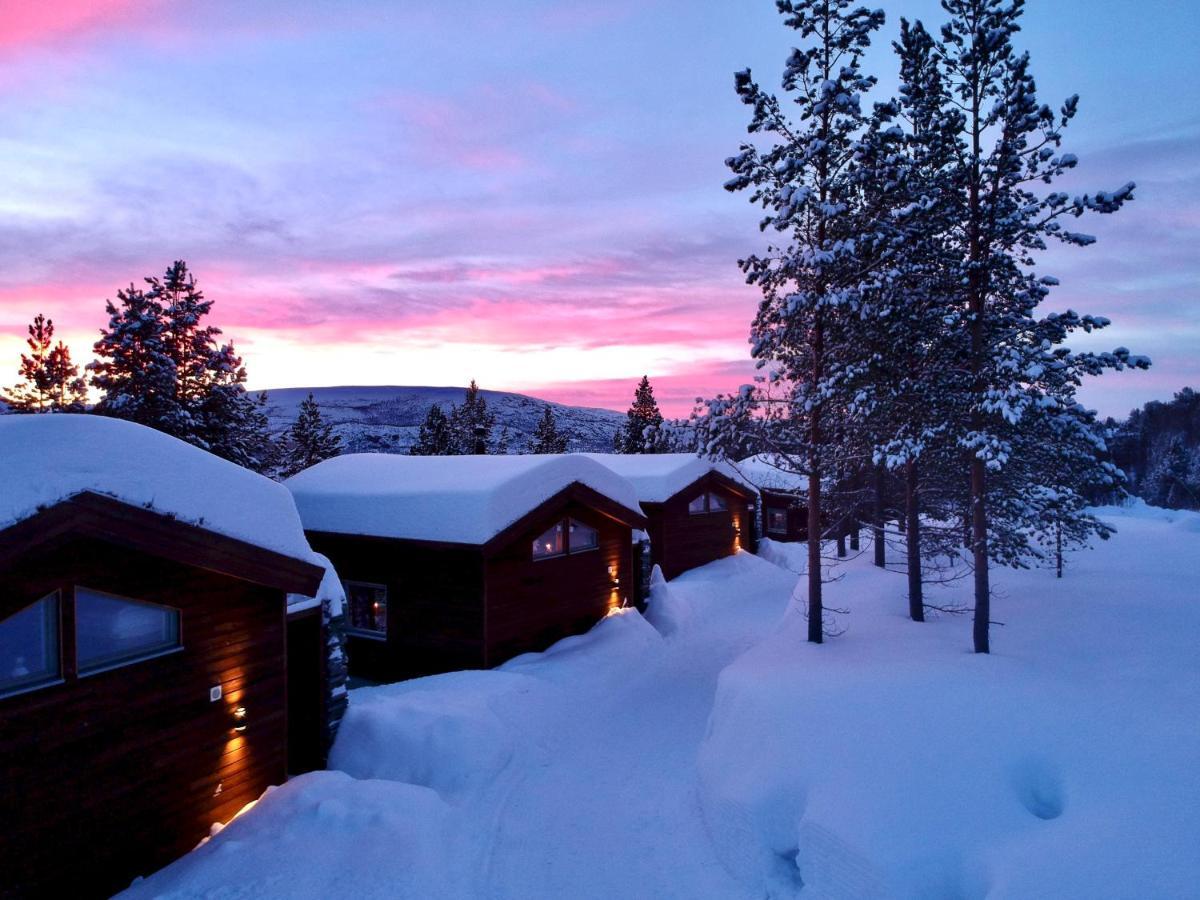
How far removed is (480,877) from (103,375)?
2729 centimetres

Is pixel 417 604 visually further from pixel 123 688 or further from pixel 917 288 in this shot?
pixel 917 288

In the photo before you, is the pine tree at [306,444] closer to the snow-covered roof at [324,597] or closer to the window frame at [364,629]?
the window frame at [364,629]

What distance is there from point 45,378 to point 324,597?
107 feet

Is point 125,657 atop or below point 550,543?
atop

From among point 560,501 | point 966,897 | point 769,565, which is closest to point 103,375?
point 560,501

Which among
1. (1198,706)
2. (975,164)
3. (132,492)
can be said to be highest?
(975,164)

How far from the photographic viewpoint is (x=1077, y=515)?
14867 mm

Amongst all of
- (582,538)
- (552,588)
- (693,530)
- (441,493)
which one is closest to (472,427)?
(693,530)

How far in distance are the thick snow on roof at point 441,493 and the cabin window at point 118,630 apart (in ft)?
21.4

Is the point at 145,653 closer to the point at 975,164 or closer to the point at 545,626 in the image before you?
the point at 545,626

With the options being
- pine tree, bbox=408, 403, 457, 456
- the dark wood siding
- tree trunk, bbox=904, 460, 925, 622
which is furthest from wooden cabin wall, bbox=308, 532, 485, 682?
pine tree, bbox=408, 403, 457, 456

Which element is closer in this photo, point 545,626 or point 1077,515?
point 1077,515

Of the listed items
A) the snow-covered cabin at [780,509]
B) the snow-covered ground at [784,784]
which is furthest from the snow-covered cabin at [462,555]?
the snow-covered cabin at [780,509]

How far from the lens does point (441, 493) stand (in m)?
15.2
